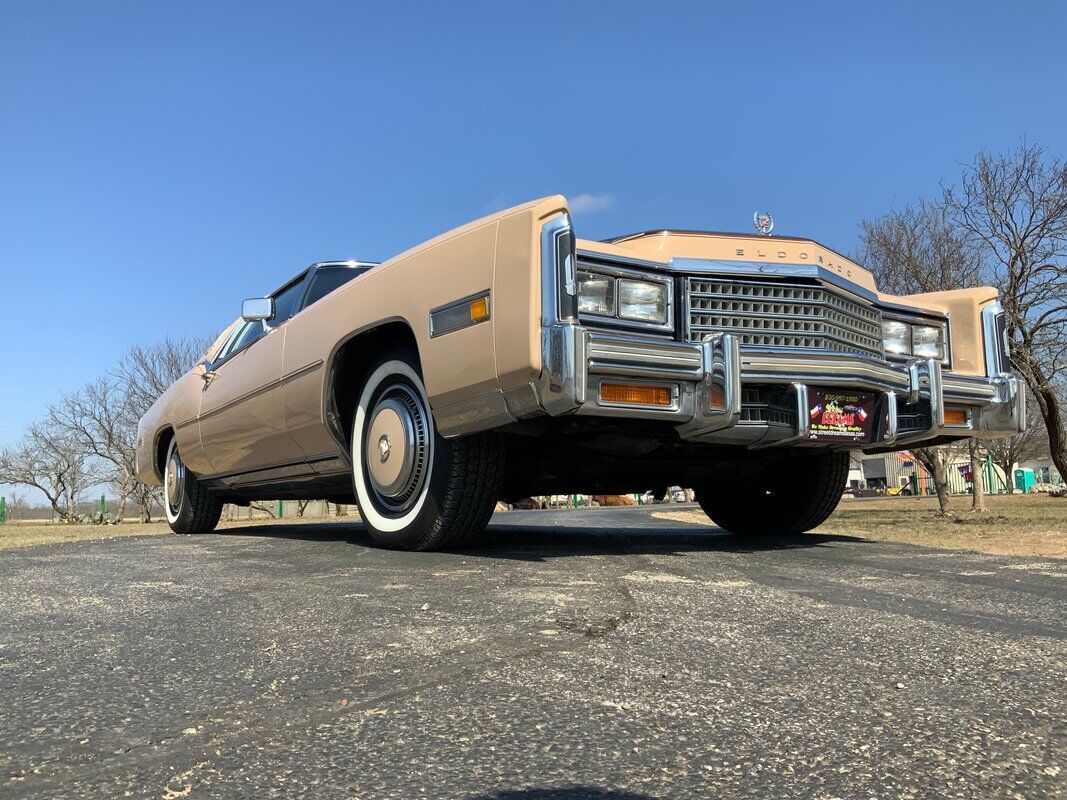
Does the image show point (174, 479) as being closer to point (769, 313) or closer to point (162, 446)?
point (162, 446)

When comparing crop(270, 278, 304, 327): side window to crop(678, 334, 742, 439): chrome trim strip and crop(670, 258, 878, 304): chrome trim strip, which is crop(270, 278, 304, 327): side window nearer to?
crop(670, 258, 878, 304): chrome trim strip

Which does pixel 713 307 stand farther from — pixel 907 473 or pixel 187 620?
pixel 907 473

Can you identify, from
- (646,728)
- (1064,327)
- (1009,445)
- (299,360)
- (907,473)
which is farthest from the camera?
(907,473)

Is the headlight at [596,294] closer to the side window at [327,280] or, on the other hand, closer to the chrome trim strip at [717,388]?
the chrome trim strip at [717,388]

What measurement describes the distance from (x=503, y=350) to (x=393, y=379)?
116 centimetres

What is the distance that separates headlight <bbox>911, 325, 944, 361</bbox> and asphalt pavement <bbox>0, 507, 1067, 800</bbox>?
188 centimetres

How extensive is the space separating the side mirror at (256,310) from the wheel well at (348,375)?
3.78 feet

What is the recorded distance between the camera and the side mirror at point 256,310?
5.52 metres

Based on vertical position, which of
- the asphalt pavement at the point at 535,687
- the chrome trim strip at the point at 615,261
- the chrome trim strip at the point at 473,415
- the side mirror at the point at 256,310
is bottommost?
the asphalt pavement at the point at 535,687

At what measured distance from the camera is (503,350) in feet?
11.1

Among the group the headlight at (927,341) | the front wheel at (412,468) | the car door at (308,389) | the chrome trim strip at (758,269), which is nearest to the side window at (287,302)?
the car door at (308,389)

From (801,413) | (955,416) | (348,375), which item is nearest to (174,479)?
(348,375)

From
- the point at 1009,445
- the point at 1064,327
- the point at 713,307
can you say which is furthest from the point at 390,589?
the point at 1009,445

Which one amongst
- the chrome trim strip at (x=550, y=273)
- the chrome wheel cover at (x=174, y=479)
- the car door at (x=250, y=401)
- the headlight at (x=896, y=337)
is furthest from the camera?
the chrome wheel cover at (x=174, y=479)
